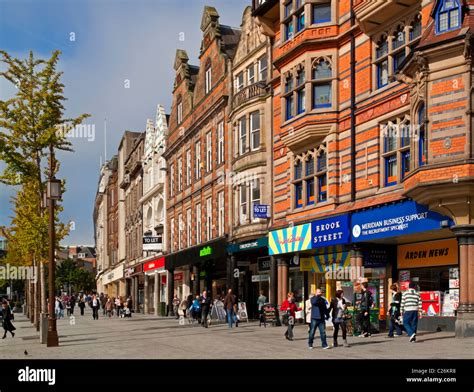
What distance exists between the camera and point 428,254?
2481cm

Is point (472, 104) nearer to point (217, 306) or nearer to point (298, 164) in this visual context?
point (298, 164)

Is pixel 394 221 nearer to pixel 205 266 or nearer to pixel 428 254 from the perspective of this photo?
pixel 428 254

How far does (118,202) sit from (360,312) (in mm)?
66725

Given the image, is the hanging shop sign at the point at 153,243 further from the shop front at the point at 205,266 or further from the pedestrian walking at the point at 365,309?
the pedestrian walking at the point at 365,309

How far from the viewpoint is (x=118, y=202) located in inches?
3457

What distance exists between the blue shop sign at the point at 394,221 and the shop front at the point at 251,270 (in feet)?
29.0

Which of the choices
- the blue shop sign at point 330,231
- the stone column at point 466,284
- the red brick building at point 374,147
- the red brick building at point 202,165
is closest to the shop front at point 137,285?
the red brick building at point 202,165

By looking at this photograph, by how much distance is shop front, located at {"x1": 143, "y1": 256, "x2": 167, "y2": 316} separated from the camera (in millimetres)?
55938

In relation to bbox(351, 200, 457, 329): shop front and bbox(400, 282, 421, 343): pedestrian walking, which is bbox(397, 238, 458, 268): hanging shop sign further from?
bbox(400, 282, 421, 343): pedestrian walking

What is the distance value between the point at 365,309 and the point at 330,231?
509 cm

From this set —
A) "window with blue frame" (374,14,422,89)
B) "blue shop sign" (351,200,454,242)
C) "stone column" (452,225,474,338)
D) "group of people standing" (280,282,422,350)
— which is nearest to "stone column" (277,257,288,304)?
"blue shop sign" (351,200,454,242)

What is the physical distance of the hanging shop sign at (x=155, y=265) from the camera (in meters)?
55.7

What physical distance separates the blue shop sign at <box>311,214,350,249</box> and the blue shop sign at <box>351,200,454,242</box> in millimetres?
383
